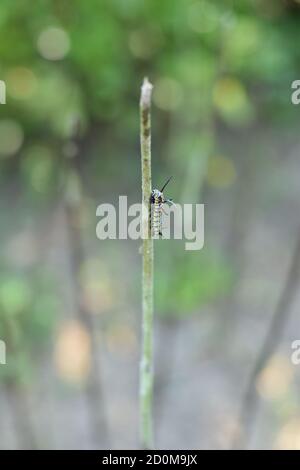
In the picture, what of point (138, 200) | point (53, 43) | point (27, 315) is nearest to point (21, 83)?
point (53, 43)

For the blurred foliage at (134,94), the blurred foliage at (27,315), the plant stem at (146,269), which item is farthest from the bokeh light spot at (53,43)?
the plant stem at (146,269)

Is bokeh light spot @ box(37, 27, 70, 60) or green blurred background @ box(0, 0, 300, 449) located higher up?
bokeh light spot @ box(37, 27, 70, 60)

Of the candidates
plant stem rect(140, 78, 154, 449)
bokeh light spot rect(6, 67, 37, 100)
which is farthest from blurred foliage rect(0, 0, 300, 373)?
plant stem rect(140, 78, 154, 449)

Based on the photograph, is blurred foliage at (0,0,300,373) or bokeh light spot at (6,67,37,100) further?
bokeh light spot at (6,67,37,100)

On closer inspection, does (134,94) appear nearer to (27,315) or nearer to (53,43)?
(53,43)

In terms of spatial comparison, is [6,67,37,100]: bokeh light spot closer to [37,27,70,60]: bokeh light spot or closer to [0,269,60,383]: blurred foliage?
[37,27,70,60]: bokeh light spot

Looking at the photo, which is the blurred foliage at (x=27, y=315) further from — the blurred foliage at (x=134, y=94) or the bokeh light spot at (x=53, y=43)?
the bokeh light spot at (x=53, y=43)

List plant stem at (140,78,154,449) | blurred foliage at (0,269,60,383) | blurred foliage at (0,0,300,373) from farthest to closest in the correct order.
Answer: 1. blurred foliage at (0,0,300,373)
2. blurred foliage at (0,269,60,383)
3. plant stem at (140,78,154,449)
